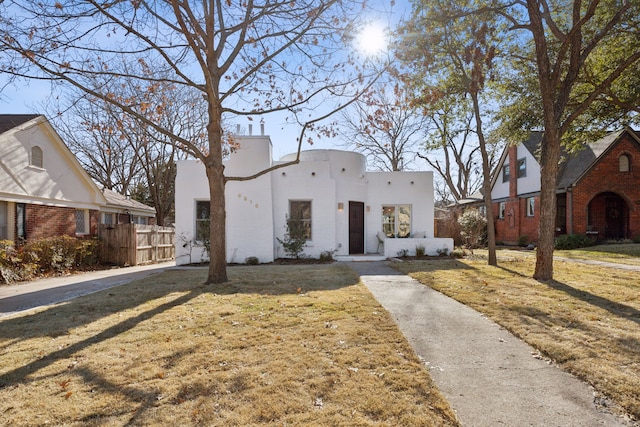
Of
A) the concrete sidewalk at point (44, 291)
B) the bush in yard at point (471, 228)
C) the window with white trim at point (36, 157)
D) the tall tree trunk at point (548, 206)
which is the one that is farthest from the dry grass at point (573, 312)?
the window with white trim at point (36, 157)

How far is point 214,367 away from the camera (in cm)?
339

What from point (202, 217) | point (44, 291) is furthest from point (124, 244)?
point (44, 291)

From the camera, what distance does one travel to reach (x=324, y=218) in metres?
13.4

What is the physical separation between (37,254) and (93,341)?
9.08 meters

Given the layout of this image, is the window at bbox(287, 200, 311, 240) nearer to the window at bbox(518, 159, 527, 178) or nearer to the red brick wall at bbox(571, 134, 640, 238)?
the red brick wall at bbox(571, 134, 640, 238)

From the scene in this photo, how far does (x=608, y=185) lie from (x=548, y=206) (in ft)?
46.2

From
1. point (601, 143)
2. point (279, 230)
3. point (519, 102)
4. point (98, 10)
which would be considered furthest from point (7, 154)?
point (601, 143)

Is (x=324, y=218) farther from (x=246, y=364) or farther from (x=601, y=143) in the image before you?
(x=601, y=143)

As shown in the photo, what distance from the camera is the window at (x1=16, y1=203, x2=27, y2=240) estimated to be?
11714 mm

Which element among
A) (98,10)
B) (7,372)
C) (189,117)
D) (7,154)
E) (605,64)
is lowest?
(7,372)

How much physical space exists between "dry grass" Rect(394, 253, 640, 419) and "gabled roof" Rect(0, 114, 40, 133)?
45.7ft

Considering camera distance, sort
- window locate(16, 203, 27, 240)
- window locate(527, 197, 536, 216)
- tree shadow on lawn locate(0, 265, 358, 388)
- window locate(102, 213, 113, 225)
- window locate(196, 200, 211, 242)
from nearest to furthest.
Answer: tree shadow on lawn locate(0, 265, 358, 388), window locate(16, 203, 27, 240), window locate(196, 200, 211, 242), window locate(102, 213, 113, 225), window locate(527, 197, 536, 216)

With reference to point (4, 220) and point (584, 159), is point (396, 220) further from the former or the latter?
point (4, 220)

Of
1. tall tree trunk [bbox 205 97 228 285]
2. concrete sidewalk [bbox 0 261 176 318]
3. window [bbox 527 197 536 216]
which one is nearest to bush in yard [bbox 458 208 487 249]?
window [bbox 527 197 536 216]
